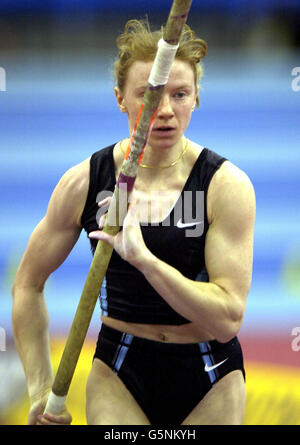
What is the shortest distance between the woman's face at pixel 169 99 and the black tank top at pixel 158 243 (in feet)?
0.36

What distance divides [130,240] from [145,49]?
1.46 feet

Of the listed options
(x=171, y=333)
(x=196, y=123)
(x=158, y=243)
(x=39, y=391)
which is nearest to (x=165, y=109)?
(x=158, y=243)

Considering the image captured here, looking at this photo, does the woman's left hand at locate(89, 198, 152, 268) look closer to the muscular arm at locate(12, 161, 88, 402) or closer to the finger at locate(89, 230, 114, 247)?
the finger at locate(89, 230, 114, 247)

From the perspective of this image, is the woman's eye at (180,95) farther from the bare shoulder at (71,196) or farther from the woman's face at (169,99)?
the bare shoulder at (71,196)

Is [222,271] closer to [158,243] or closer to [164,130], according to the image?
[158,243]

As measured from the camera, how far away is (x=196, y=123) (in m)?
2.56

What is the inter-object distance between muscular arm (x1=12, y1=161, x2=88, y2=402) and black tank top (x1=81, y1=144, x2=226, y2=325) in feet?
0.11

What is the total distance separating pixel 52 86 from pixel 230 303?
4.28ft

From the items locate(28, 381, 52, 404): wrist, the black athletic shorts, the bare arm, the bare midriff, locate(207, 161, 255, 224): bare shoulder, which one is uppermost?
locate(207, 161, 255, 224): bare shoulder

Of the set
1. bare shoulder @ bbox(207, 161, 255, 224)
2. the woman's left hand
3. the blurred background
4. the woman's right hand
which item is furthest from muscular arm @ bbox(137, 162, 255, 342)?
the blurred background

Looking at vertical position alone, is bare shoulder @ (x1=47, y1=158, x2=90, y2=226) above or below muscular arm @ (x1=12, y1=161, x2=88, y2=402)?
above

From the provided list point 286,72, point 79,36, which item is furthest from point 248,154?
point 79,36

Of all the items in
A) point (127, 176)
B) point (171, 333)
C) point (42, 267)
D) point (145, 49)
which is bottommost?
point (171, 333)

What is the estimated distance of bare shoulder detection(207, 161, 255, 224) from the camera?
154cm
